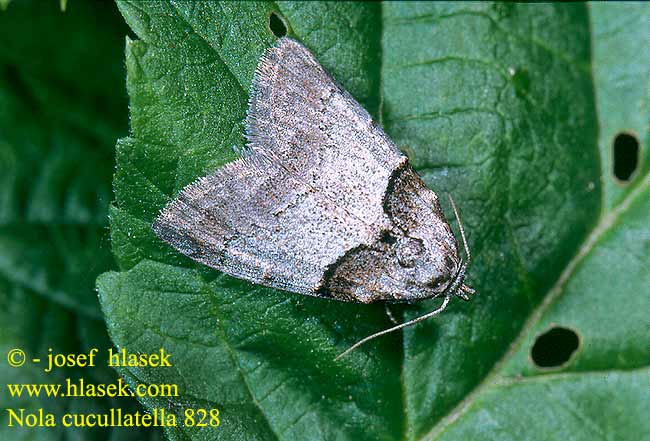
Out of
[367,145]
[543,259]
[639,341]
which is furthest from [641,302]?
[367,145]

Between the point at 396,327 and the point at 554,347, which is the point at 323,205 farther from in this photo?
the point at 554,347

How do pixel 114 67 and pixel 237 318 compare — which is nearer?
pixel 237 318

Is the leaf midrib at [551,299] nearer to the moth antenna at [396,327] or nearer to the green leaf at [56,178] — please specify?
the moth antenna at [396,327]

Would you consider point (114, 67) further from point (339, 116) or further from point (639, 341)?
point (639, 341)

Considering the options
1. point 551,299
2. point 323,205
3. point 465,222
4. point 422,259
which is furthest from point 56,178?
point 551,299

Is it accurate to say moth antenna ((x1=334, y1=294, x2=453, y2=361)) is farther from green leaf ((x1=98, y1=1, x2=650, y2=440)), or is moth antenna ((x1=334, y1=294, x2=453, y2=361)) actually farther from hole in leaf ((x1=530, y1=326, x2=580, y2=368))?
hole in leaf ((x1=530, y1=326, x2=580, y2=368))

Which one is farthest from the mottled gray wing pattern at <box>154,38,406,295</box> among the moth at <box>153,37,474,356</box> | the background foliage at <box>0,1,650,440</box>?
the background foliage at <box>0,1,650,440</box>
